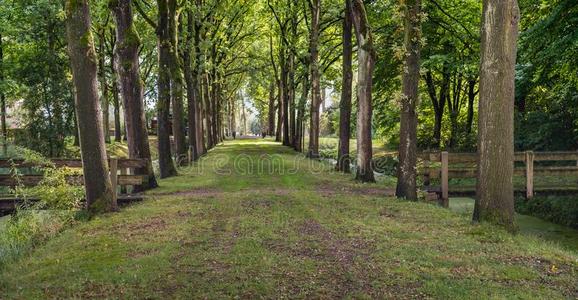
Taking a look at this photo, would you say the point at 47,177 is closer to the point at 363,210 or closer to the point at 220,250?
the point at 220,250

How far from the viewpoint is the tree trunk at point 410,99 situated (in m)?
12.6

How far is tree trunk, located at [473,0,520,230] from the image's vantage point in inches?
348

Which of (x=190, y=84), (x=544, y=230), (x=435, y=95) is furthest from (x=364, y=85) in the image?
(x=435, y=95)

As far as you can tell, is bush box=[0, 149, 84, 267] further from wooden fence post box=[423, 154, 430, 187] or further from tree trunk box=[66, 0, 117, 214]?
wooden fence post box=[423, 154, 430, 187]

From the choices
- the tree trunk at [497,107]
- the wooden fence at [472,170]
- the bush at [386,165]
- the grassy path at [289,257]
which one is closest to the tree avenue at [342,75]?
the tree trunk at [497,107]

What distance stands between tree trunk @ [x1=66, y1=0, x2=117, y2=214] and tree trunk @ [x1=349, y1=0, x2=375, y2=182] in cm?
945

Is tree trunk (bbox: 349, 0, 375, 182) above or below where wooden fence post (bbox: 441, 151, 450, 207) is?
above

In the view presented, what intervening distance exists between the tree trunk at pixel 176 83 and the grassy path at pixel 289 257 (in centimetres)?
960

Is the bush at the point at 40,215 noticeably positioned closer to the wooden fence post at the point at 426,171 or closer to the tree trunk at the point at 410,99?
the tree trunk at the point at 410,99

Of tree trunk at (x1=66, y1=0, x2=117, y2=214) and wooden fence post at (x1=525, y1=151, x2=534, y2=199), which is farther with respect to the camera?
wooden fence post at (x1=525, y1=151, x2=534, y2=199)

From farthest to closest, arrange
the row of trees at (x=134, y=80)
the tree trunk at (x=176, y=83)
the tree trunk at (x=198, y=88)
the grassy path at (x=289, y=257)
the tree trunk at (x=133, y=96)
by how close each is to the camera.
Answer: the tree trunk at (x=198, y=88), the tree trunk at (x=176, y=83), the tree trunk at (x=133, y=96), the row of trees at (x=134, y=80), the grassy path at (x=289, y=257)

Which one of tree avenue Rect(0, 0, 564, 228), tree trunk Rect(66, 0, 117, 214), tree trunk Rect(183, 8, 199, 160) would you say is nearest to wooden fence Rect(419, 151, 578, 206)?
tree avenue Rect(0, 0, 564, 228)

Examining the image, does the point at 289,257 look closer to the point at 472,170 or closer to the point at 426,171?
the point at 426,171

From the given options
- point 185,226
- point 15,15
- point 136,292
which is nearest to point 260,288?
point 136,292
